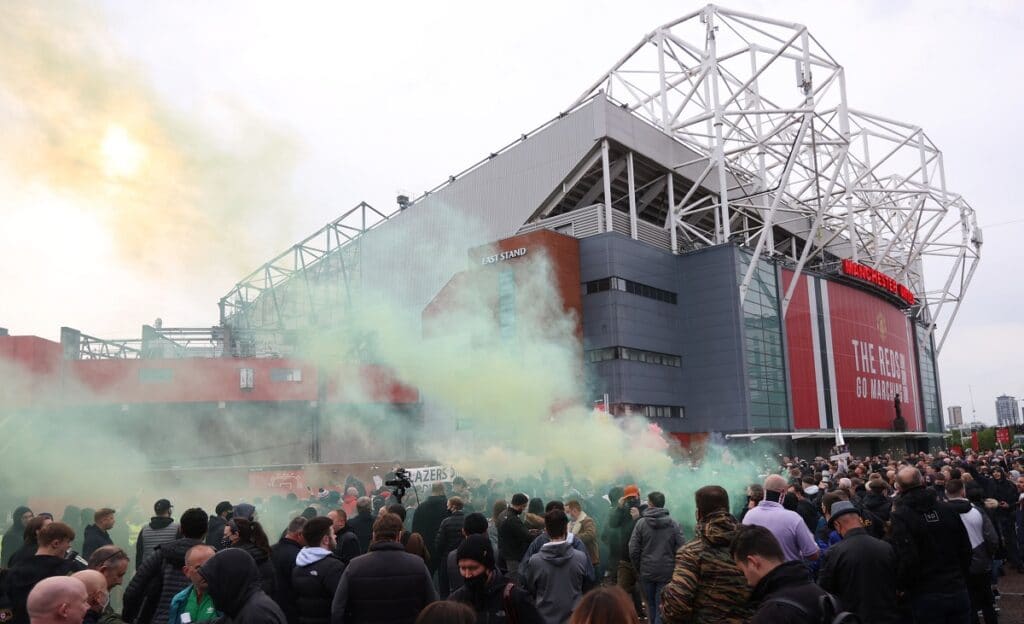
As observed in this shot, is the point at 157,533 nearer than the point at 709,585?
No

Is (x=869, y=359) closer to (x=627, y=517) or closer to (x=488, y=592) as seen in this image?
(x=627, y=517)

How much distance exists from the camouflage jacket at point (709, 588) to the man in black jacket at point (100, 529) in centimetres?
616

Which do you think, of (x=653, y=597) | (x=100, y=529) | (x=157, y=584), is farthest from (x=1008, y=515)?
(x=100, y=529)

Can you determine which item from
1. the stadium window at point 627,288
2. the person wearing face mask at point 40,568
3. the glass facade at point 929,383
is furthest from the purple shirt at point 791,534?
the glass facade at point 929,383

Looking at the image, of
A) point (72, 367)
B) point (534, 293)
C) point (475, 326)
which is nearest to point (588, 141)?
point (534, 293)

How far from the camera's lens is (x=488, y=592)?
15.0 feet

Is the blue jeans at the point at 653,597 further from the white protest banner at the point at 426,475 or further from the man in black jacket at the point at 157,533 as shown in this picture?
the white protest banner at the point at 426,475

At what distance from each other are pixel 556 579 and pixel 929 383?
244ft

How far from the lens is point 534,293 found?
37469 mm

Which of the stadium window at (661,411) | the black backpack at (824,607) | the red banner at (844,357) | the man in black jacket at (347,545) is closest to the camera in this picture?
the black backpack at (824,607)

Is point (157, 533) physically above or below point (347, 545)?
above

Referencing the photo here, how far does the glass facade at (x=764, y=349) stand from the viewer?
138ft

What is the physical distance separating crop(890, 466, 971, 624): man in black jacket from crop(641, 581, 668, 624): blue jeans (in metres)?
2.28

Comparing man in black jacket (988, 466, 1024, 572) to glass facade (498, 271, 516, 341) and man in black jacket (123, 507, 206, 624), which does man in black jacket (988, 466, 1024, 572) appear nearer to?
man in black jacket (123, 507, 206, 624)
